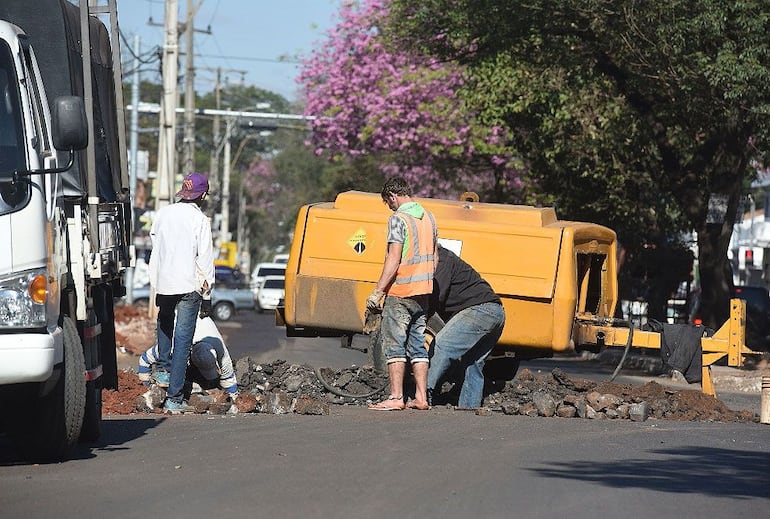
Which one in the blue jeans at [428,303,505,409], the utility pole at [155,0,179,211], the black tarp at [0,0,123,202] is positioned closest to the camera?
the black tarp at [0,0,123,202]

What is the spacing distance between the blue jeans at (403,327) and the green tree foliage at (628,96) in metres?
8.51

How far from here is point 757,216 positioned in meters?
79.5

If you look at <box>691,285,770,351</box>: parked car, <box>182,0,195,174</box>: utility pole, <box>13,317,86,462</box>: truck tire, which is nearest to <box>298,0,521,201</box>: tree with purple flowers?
<box>182,0,195,174</box>: utility pole

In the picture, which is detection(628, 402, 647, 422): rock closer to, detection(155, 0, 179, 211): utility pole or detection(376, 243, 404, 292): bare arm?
detection(376, 243, 404, 292): bare arm

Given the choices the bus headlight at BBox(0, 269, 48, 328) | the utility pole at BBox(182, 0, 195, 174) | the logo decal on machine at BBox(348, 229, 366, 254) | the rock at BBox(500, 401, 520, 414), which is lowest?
the rock at BBox(500, 401, 520, 414)

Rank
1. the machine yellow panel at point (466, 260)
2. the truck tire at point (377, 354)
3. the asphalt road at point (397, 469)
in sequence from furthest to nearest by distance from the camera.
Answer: the machine yellow panel at point (466, 260)
the truck tire at point (377, 354)
the asphalt road at point (397, 469)

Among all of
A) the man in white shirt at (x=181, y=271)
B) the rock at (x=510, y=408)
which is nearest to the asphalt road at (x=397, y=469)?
the man in white shirt at (x=181, y=271)

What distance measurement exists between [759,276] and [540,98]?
4614 cm

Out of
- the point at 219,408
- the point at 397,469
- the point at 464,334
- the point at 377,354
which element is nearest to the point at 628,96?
the point at 377,354

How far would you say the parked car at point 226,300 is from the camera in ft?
150

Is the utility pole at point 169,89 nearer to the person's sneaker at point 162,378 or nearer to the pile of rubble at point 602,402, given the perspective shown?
the pile of rubble at point 602,402

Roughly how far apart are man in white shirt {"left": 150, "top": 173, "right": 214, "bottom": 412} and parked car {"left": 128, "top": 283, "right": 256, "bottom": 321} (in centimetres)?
3290

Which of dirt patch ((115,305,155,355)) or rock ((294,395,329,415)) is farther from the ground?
rock ((294,395,329,415))

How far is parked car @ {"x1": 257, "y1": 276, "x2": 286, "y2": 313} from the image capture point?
50.8 m
